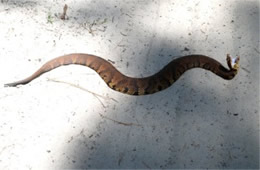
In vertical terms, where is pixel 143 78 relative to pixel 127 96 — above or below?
above

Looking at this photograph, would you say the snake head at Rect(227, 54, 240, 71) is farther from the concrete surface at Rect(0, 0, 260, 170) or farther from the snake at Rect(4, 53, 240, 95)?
the concrete surface at Rect(0, 0, 260, 170)

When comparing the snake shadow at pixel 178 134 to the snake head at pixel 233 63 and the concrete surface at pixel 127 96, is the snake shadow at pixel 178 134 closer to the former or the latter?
the concrete surface at pixel 127 96

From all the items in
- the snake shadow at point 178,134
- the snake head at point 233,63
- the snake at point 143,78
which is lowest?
the snake shadow at point 178,134

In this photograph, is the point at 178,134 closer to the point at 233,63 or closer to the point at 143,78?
the point at 143,78

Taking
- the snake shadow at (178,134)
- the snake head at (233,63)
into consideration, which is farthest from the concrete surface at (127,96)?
the snake head at (233,63)

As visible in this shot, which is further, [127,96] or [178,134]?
[127,96]

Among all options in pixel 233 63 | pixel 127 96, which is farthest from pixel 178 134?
pixel 233 63
